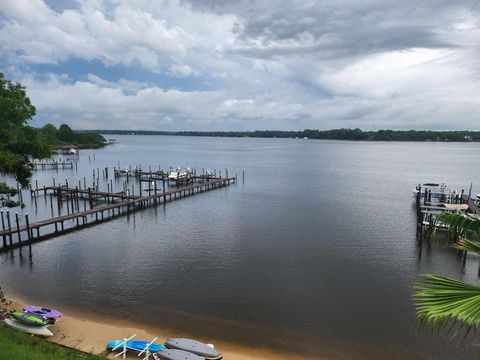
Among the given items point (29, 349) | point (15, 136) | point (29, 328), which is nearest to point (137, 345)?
point (29, 349)

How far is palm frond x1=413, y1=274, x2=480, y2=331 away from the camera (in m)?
4.13

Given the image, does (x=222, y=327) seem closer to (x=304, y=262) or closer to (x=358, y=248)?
(x=304, y=262)

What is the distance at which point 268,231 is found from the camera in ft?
120

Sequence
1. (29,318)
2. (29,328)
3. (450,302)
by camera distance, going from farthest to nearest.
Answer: (29,318) → (29,328) → (450,302)

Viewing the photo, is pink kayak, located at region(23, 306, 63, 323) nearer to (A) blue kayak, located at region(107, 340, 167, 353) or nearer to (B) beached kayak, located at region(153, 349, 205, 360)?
(A) blue kayak, located at region(107, 340, 167, 353)

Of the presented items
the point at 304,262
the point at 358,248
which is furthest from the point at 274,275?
the point at 358,248

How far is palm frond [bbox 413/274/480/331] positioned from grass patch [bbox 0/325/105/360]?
42.4 ft

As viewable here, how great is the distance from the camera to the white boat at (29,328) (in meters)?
17.2

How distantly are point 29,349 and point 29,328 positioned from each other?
3.84 metres

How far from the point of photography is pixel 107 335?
1820cm

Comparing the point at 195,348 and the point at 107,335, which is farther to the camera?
the point at 107,335

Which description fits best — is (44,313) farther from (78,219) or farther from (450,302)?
(78,219)

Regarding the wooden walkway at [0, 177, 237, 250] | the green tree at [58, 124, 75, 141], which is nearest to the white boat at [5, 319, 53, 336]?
the wooden walkway at [0, 177, 237, 250]

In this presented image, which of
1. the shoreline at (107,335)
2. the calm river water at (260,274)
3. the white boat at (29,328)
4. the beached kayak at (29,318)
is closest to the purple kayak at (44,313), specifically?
the beached kayak at (29,318)
